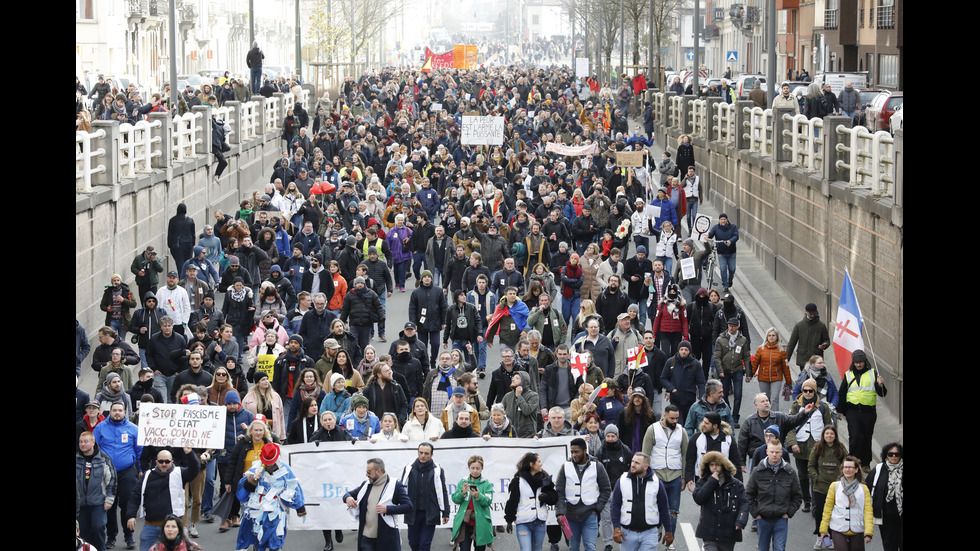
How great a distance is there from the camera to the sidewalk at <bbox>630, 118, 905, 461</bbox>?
16484 mm

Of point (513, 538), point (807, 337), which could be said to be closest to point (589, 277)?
point (807, 337)

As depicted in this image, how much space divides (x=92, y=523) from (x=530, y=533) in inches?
137

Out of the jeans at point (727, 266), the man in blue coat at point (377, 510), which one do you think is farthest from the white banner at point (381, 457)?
the jeans at point (727, 266)

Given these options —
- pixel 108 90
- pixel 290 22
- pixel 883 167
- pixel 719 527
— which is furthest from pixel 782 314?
pixel 290 22

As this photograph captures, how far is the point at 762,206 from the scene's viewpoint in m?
28.0

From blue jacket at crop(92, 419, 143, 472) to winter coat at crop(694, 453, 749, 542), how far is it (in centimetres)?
474

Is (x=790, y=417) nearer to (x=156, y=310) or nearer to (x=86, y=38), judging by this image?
(x=156, y=310)

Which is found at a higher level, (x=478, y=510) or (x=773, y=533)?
(x=478, y=510)

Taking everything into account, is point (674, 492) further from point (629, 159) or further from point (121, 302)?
point (629, 159)

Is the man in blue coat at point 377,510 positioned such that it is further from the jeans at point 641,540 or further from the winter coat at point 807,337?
the winter coat at point 807,337

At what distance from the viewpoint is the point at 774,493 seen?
11914 millimetres

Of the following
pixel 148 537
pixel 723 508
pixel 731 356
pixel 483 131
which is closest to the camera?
pixel 723 508

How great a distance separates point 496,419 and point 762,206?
15781 millimetres
